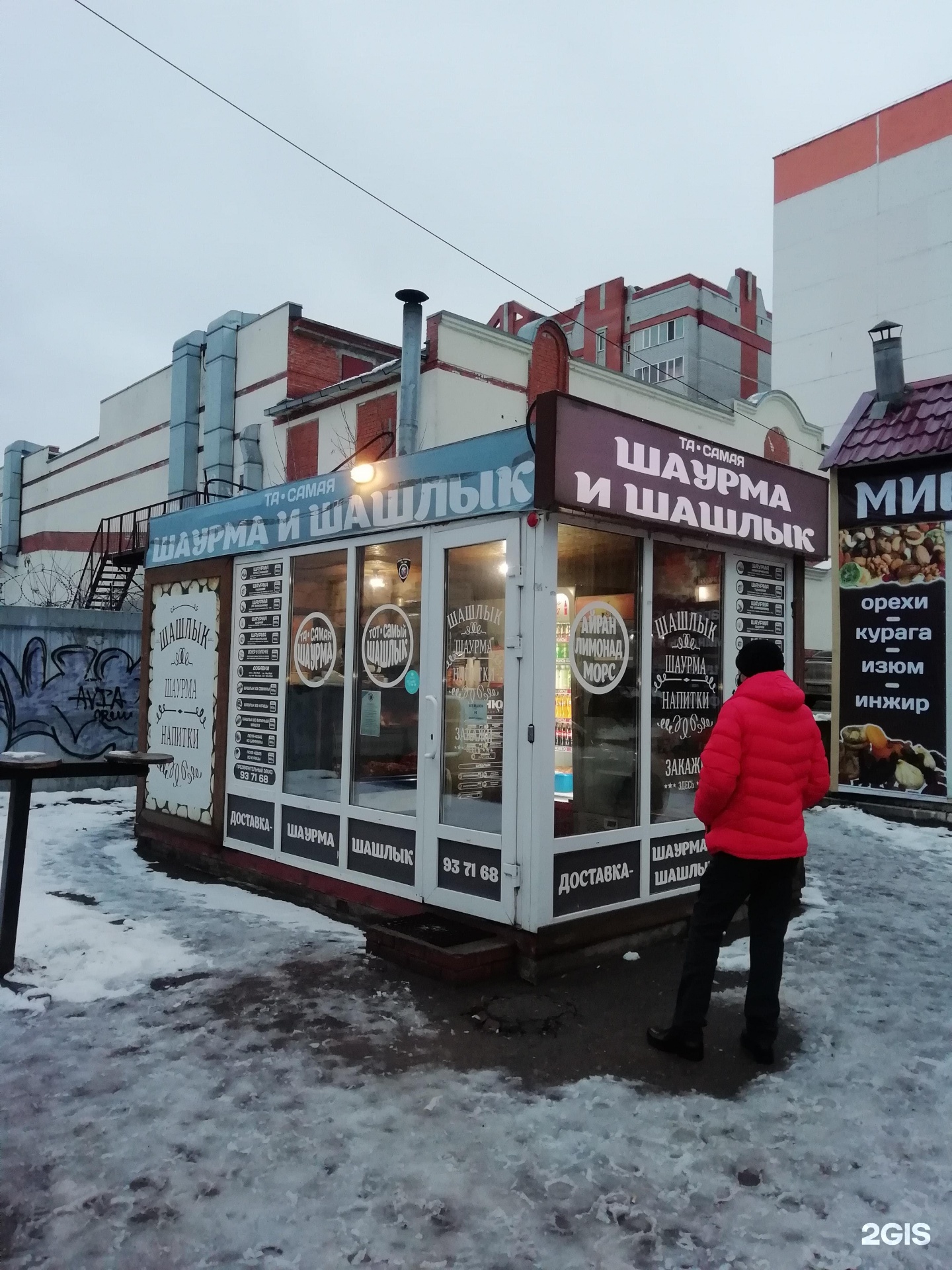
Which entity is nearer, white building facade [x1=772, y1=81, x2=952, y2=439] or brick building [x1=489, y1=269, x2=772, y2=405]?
white building facade [x1=772, y1=81, x2=952, y2=439]

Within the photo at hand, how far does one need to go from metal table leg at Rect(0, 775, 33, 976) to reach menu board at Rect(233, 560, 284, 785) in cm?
221

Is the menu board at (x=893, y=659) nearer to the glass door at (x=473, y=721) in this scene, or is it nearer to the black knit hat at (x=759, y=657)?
the glass door at (x=473, y=721)

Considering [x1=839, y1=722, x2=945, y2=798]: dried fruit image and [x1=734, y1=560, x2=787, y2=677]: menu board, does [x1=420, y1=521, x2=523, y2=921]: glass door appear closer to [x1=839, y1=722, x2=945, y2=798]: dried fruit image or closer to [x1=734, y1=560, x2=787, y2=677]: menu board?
[x1=734, y1=560, x2=787, y2=677]: menu board

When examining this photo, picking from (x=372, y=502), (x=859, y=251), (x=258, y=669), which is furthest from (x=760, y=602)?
(x=859, y=251)

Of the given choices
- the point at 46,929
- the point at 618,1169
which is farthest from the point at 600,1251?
the point at 46,929

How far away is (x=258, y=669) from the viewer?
7.21 metres

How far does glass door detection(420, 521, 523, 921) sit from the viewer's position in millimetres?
5094

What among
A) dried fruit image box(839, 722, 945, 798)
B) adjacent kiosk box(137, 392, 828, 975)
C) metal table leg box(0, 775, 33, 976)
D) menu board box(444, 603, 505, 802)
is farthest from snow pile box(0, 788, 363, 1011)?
dried fruit image box(839, 722, 945, 798)

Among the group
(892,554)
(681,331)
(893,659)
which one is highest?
(681,331)

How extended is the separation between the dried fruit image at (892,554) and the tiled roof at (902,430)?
2.71 feet

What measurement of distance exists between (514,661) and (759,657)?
1433 mm

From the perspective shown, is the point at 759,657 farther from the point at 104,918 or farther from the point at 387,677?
the point at 104,918

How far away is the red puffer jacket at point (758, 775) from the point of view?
3.92 meters

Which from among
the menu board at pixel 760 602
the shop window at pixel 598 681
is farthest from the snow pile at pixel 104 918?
the menu board at pixel 760 602
